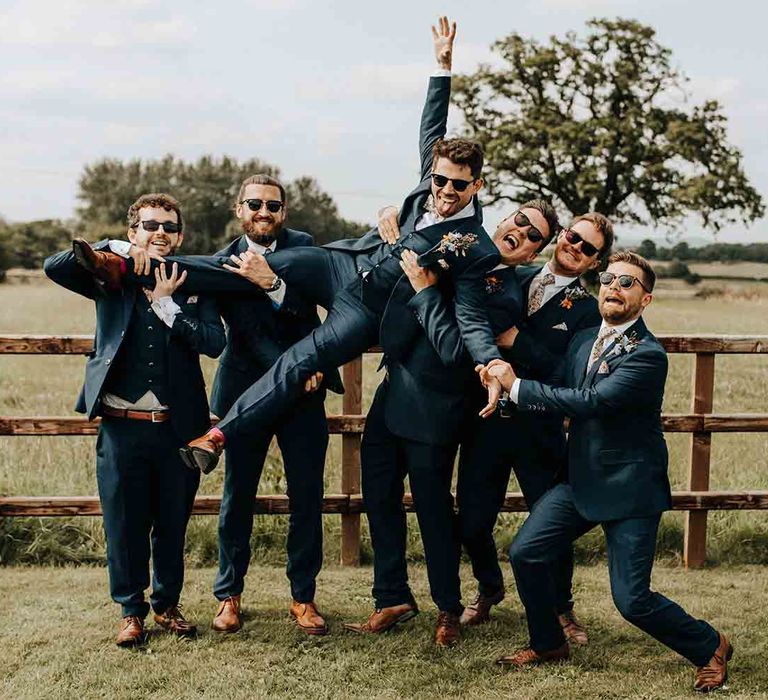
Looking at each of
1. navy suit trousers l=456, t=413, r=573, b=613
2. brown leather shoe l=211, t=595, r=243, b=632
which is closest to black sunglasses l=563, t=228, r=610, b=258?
navy suit trousers l=456, t=413, r=573, b=613

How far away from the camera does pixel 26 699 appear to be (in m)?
4.39

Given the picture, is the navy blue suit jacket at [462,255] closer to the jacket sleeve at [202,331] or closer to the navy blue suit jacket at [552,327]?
the navy blue suit jacket at [552,327]

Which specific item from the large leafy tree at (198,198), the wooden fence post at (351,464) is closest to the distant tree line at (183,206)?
the large leafy tree at (198,198)

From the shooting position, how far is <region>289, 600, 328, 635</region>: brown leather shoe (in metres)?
5.15

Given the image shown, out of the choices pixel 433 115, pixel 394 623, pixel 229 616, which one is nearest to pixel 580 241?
pixel 433 115

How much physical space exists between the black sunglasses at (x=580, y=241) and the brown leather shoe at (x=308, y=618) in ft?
7.18

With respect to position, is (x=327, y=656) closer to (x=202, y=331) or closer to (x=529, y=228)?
(x=202, y=331)

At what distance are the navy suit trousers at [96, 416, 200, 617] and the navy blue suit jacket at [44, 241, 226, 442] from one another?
127 mm

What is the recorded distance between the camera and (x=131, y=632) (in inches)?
193

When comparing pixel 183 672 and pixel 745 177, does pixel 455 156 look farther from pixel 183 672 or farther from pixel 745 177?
pixel 745 177

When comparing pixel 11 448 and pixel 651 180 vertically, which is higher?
pixel 651 180

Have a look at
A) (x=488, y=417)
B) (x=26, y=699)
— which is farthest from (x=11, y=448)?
(x=488, y=417)

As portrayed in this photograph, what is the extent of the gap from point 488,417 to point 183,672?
70.6 inches

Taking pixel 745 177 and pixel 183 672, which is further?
pixel 745 177
